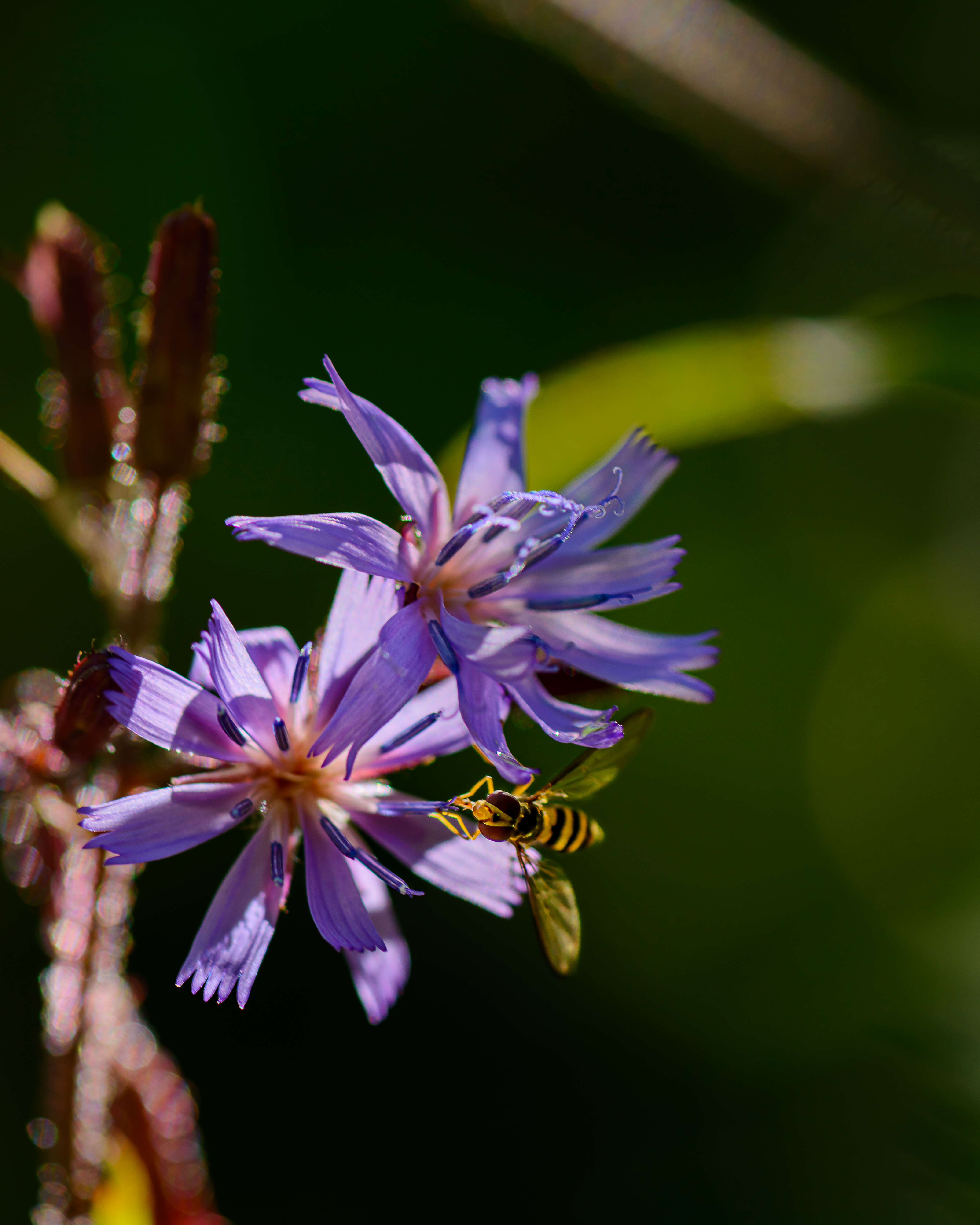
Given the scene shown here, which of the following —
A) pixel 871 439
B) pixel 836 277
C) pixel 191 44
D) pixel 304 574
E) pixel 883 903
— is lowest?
pixel 883 903

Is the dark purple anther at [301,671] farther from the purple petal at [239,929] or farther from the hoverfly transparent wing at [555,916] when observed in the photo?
the hoverfly transparent wing at [555,916]

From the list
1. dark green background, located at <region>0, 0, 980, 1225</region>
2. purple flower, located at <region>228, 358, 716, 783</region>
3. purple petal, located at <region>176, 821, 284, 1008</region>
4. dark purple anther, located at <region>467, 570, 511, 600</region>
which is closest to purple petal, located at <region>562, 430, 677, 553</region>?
purple flower, located at <region>228, 358, 716, 783</region>

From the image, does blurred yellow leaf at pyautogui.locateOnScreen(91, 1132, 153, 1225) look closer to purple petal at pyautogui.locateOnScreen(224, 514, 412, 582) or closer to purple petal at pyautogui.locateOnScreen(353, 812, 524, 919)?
purple petal at pyautogui.locateOnScreen(353, 812, 524, 919)

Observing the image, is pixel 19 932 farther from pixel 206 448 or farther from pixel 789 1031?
pixel 206 448

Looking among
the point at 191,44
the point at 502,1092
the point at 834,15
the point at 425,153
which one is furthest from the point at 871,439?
the point at 191,44

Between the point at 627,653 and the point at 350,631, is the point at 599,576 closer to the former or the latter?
the point at 627,653

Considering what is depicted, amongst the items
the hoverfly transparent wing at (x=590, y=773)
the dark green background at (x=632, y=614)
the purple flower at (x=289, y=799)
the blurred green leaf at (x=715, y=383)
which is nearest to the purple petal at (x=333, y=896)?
the purple flower at (x=289, y=799)
